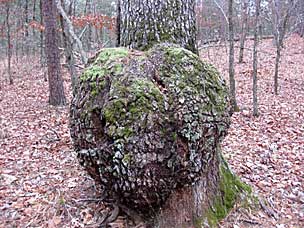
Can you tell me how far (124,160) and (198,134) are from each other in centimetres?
60

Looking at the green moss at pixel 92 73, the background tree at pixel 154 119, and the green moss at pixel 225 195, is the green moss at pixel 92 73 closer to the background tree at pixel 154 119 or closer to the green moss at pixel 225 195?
the background tree at pixel 154 119

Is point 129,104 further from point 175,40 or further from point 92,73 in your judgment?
point 175,40

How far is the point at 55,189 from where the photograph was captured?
3693 mm

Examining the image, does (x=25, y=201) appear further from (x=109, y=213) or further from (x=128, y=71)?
(x=128, y=71)

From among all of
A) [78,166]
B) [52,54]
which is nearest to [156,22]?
[78,166]

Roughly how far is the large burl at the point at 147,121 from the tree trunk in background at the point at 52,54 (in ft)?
20.3

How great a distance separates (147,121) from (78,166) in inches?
86.1

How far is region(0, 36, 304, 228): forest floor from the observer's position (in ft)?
10.5

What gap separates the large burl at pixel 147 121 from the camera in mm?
2529

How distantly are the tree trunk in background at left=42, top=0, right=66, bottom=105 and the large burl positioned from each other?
618 centimetres

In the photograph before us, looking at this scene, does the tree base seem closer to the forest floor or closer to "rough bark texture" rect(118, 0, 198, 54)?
the forest floor

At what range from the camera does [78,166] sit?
14.5 feet

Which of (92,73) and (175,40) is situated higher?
(175,40)

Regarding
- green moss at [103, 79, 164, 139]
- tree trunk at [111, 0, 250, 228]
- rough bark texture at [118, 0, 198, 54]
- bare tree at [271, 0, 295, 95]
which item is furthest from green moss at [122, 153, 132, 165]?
bare tree at [271, 0, 295, 95]
